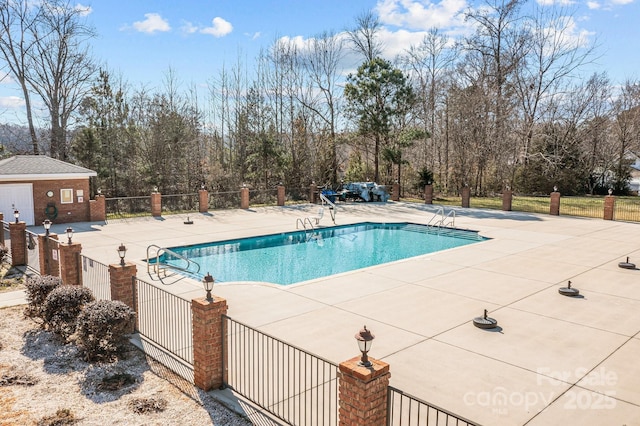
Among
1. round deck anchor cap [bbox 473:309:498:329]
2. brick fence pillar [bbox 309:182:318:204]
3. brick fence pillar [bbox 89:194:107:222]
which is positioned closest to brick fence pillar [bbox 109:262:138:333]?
round deck anchor cap [bbox 473:309:498:329]

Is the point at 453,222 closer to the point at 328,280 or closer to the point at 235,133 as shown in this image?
the point at 328,280

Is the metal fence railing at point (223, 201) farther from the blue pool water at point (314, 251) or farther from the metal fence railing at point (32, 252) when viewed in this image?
the metal fence railing at point (32, 252)

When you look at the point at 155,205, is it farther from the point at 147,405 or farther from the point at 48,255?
the point at 147,405

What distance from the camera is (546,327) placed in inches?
311

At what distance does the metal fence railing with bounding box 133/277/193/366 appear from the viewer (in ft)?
23.2

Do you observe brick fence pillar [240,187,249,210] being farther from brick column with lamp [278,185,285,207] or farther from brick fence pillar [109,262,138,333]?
brick fence pillar [109,262,138,333]

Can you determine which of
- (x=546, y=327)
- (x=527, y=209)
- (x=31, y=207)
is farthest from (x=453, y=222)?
(x=31, y=207)

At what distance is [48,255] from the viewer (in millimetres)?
11078

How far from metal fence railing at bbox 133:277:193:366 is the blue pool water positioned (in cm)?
351

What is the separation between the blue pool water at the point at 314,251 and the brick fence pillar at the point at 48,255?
11.1 ft

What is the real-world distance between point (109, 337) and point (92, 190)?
22.2 metres

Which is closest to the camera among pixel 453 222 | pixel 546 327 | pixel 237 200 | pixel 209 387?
pixel 209 387

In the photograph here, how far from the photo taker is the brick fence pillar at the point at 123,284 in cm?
786

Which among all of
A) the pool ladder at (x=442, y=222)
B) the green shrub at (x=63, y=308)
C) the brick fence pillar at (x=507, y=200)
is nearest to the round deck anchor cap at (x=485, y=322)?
the green shrub at (x=63, y=308)
